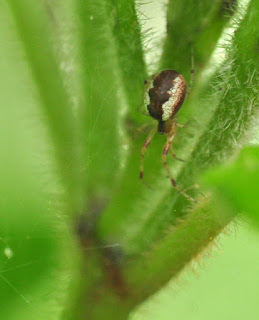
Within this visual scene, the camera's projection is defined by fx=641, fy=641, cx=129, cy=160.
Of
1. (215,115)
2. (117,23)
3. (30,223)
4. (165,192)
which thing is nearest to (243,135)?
(215,115)

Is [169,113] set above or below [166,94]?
above

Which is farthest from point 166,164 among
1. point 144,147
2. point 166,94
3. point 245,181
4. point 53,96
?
point 166,94

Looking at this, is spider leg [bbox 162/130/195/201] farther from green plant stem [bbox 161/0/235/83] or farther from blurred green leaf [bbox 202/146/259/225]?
blurred green leaf [bbox 202/146/259/225]

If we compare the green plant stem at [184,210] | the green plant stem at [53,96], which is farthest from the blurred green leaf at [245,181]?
the green plant stem at [53,96]

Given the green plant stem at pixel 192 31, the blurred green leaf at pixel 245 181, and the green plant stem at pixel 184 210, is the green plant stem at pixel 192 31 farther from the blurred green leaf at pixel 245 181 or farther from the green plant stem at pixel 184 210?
the blurred green leaf at pixel 245 181

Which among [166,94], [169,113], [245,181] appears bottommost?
[166,94]

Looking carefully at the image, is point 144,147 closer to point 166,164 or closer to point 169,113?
point 166,164

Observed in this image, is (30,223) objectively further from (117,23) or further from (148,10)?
(148,10)

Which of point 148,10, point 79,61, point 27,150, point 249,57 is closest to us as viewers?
point 249,57
